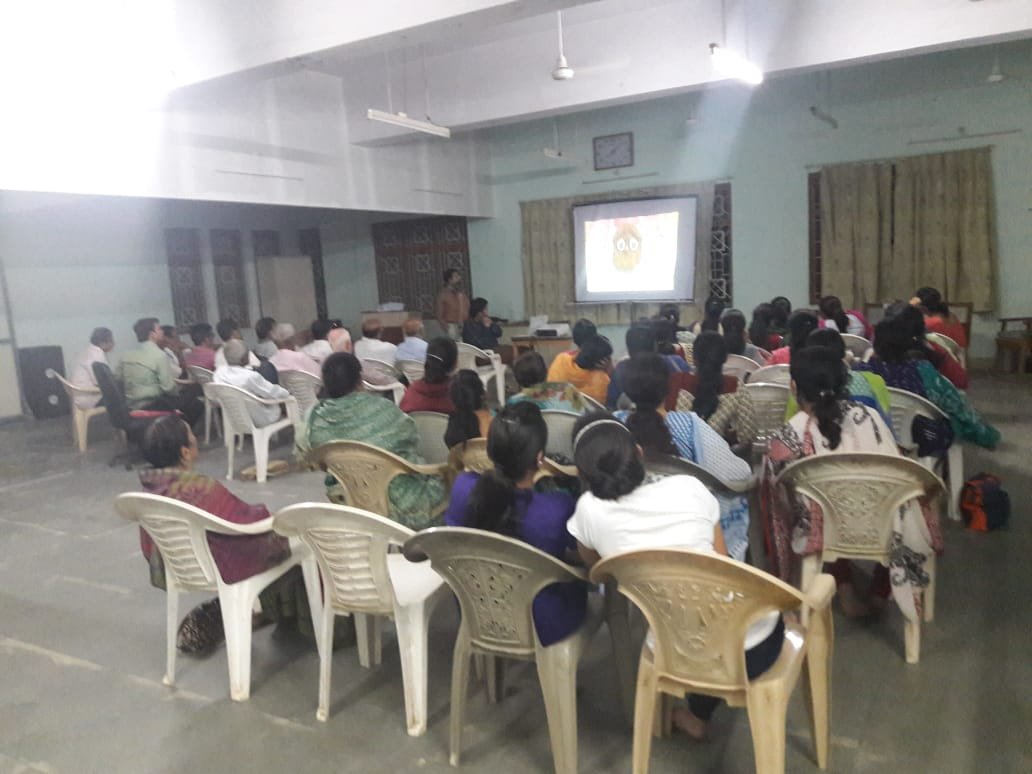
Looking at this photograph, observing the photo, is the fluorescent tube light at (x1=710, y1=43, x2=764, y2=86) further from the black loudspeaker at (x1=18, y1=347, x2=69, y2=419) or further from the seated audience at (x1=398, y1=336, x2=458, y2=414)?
the black loudspeaker at (x1=18, y1=347, x2=69, y2=419)

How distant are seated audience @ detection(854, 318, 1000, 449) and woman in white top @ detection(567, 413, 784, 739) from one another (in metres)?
2.02

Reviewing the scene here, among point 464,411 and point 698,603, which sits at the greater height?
point 464,411

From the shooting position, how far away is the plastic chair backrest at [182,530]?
90.9 inches

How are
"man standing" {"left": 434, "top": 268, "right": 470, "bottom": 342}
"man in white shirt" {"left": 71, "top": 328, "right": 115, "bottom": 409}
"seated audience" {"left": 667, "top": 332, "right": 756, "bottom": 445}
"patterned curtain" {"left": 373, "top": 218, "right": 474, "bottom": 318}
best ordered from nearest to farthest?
"seated audience" {"left": 667, "top": 332, "right": 756, "bottom": 445} < "man in white shirt" {"left": 71, "top": 328, "right": 115, "bottom": 409} < "man standing" {"left": 434, "top": 268, "right": 470, "bottom": 342} < "patterned curtain" {"left": 373, "top": 218, "right": 474, "bottom": 318}

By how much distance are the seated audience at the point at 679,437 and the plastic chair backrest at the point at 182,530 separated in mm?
1242

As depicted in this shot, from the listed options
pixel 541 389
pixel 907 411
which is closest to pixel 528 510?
pixel 541 389

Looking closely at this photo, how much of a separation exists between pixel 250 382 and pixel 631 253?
5713 mm

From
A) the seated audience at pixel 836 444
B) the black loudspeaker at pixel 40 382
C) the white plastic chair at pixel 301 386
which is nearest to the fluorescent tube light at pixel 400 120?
the white plastic chair at pixel 301 386

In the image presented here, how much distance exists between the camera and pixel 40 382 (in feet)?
27.5

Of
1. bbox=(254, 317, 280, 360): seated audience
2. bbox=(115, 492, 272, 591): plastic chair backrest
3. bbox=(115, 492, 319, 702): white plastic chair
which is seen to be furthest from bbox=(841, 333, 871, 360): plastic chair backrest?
bbox=(254, 317, 280, 360): seated audience

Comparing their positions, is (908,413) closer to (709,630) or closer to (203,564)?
(709,630)

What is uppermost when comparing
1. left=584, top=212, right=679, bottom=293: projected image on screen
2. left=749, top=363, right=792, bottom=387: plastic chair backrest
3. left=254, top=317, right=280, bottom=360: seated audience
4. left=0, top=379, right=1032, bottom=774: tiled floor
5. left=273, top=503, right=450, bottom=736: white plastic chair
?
left=584, top=212, right=679, bottom=293: projected image on screen

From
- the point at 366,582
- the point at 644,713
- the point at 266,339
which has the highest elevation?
the point at 266,339

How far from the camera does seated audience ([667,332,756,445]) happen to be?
119 inches
